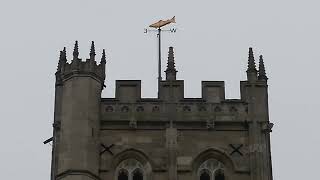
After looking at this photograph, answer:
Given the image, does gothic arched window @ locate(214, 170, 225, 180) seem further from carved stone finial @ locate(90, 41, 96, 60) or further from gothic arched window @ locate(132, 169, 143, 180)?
carved stone finial @ locate(90, 41, 96, 60)

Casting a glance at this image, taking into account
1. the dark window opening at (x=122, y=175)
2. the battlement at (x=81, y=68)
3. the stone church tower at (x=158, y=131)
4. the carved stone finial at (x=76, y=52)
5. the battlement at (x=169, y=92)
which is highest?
the carved stone finial at (x=76, y=52)

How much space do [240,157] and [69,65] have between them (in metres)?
7.96

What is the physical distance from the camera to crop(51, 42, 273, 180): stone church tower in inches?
1542

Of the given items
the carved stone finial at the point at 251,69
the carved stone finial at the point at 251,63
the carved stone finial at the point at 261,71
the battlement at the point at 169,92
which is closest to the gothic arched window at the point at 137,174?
the battlement at the point at 169,92

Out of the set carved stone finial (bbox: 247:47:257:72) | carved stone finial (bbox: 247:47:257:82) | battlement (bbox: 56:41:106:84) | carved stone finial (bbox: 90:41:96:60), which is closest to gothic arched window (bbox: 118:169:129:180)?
battlement (bbox: 56:41:106:84)

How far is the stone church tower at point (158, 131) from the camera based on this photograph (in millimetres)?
39156

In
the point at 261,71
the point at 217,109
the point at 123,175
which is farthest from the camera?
the point at 261,71

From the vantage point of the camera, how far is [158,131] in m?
40.2

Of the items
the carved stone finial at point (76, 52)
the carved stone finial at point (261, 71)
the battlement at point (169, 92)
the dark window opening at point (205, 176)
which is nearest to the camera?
the dark window opening at point (205, 176)

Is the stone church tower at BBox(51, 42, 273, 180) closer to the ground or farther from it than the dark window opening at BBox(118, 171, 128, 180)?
farther from it

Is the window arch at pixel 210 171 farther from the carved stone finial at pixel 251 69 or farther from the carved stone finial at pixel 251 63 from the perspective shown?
the carved stone finial at pixel 251 63

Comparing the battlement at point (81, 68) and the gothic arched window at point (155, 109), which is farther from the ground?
the battlement at point (81, 68)

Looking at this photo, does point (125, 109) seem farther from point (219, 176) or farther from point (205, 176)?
point (219, 176)

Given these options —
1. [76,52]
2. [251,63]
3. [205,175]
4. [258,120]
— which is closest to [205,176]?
[205,175]
